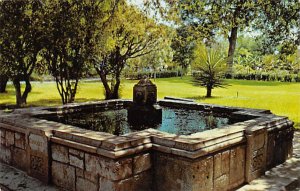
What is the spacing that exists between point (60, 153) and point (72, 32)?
6132 millimetres

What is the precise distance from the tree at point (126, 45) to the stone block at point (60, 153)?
344 inches

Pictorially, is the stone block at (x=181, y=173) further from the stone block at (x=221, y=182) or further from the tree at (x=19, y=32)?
the tree at (x=19, y=32)

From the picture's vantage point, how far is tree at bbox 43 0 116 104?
1051 cm

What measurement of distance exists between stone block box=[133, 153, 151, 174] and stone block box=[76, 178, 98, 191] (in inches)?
23.3

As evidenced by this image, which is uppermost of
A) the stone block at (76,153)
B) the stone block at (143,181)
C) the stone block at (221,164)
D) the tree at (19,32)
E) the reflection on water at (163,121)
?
the tree at (19,32)

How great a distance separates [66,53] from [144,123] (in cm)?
533

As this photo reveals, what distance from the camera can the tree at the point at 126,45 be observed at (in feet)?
45.2

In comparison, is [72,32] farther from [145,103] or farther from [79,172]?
[79,172]

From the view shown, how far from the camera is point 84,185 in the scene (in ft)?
15.9

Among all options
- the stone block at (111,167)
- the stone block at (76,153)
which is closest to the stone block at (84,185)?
the stone block at (111,167)

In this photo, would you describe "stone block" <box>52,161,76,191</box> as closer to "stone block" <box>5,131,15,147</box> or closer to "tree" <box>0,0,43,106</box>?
"stone block" <box>5,131,15,147</box>

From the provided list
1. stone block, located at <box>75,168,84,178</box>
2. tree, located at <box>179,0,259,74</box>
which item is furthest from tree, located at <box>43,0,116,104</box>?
stone block, located at <box>75,168,84,178</box>

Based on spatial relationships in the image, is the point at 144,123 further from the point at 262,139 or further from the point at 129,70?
the point at 129,70

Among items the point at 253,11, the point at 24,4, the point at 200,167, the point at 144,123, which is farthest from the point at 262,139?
the point at 24,4
